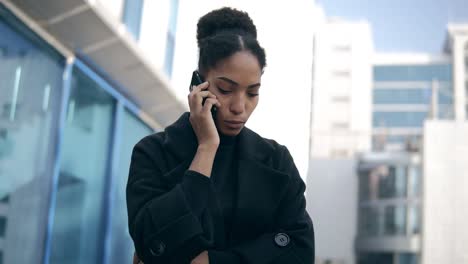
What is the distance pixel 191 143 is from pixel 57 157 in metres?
3.89

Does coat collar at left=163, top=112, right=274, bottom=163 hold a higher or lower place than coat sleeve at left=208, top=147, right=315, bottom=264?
higher

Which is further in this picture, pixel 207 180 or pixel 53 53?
pixel 53 53

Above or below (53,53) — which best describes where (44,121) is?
below

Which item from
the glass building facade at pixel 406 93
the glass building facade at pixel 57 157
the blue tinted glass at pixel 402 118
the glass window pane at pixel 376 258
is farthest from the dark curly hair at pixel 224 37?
the blue tinted glass at pixel 402 118

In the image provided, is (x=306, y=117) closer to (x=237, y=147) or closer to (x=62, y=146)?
(x=237, y=147)

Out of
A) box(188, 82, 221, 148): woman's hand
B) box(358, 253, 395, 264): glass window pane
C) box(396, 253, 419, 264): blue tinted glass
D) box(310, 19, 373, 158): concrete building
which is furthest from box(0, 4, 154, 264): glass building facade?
box(310, 19, 373, 158): concrete building

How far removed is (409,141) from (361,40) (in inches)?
980

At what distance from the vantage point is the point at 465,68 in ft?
196

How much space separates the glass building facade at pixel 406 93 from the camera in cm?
6097

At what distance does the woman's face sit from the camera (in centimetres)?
146

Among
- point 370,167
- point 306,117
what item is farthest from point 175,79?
point 370,167

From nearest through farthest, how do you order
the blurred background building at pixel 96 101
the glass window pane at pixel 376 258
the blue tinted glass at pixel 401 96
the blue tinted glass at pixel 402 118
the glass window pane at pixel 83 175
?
the blurred background building at pixel 96 101 → the glass window pane at pixel 83 175 → the glass window pane at pixel 376 258 → the blue tinted glass at pixel 402 118 → the blue tinted glass at pixel 401 96

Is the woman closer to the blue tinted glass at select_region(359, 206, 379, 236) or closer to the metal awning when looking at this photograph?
the metal awning

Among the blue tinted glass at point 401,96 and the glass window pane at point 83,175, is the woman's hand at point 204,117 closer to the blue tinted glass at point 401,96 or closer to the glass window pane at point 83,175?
the glass window pane at point 83,175
